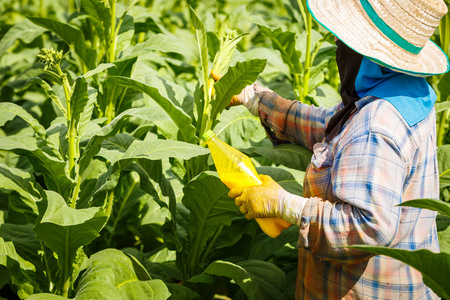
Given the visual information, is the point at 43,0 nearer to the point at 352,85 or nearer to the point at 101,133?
the point at 101,133

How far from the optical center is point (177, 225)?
239 centimetres

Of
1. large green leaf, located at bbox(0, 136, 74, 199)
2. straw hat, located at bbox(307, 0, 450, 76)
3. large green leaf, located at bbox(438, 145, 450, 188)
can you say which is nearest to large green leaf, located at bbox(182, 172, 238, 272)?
large green leaf, located at bbox(0, 136, 74, 199)

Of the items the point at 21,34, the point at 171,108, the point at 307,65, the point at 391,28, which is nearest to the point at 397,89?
the point at 391,28

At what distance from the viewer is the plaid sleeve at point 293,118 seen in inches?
84.4

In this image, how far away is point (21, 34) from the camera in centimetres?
308

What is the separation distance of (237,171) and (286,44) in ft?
3.39

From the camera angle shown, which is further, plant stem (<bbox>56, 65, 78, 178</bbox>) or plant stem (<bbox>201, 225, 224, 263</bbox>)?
plant stem (<bbox>201, 225, 224, 263</bbox>)

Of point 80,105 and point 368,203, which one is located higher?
point 80,105

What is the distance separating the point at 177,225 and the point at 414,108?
122 cm

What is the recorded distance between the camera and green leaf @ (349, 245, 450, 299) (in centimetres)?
127

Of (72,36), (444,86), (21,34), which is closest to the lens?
(72,36)

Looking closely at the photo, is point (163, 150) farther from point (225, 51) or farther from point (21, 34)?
point (21, 34)

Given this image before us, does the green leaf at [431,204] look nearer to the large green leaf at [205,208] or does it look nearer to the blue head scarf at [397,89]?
the blue head scarf at [397,89]

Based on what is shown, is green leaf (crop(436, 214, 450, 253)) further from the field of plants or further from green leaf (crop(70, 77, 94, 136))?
green leaf (crop(70, 77, 94, 136))
